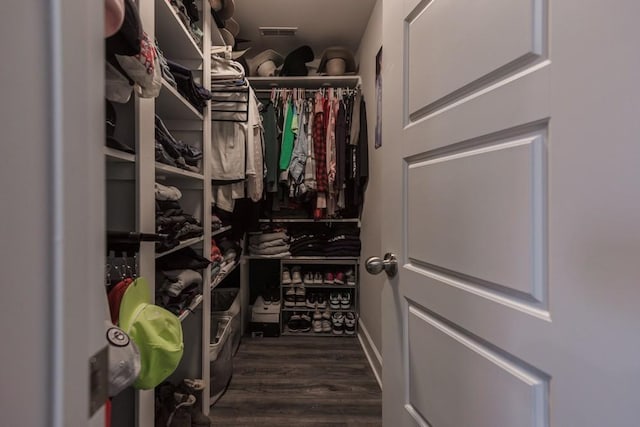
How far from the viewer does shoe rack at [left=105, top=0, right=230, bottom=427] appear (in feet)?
3.16

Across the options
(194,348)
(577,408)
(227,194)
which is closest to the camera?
(577,408)

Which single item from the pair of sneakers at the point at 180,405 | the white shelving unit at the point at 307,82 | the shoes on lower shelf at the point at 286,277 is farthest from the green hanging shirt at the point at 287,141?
the pair of sneakers at the point at 180,405

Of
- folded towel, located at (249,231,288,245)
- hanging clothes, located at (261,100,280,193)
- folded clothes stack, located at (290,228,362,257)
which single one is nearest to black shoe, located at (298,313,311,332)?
folded clothes stack, located at (290,228,362,257)

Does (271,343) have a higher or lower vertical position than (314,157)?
lower

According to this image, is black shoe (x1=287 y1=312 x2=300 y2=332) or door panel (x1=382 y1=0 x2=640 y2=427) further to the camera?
black shoe (x1=287 y1=312 x2=300 y2=332)

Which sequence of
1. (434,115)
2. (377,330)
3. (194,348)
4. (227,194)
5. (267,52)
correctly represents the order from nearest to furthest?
(434,115) < (194,348) < (227,194) < (377,330) < (267,52)

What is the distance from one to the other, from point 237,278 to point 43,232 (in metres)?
2.29

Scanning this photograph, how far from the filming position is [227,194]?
6.56ft

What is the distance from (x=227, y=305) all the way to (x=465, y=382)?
1820 millimetres

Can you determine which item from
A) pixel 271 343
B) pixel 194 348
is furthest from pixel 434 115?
pixel 271 343

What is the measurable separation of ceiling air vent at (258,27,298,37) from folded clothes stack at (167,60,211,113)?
52.3 inches

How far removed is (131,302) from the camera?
0.74 m

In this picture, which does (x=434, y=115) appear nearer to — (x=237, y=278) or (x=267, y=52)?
(x=237, y=278)

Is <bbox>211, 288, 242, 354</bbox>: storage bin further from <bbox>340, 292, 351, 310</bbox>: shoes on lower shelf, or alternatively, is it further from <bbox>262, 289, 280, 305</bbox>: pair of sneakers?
<bbox>340, 292, 351, 310</bbox>: shoes on lower shelf
